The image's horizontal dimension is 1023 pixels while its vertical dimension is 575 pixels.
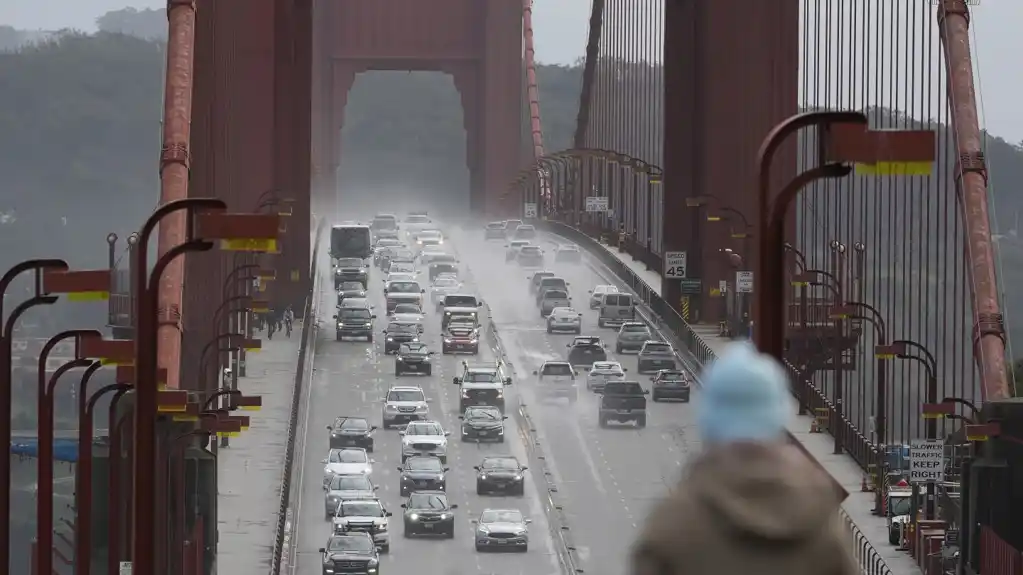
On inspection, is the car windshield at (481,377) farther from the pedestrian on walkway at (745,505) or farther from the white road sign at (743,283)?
the pedestrian on walkway at (745,505)

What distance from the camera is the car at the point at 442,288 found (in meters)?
81.9

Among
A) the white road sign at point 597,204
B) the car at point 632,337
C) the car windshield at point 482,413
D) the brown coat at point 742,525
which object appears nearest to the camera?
the brown coat at point 742,525

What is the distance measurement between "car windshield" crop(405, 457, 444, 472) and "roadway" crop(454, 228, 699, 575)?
2375 millimetres

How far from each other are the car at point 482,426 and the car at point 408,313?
1895 centimetres

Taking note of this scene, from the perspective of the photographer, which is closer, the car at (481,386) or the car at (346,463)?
the car at (346,463)

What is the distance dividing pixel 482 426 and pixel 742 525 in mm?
49957

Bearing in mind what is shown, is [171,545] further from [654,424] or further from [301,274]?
[301,274]

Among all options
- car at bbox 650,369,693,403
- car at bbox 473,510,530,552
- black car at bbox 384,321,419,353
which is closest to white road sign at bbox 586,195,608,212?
black car at bbox 384,321,419,353

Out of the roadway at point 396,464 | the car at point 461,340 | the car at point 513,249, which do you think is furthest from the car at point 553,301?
the car at point 513,249

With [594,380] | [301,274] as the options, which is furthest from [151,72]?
[594,380]

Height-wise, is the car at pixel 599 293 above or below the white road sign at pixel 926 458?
above

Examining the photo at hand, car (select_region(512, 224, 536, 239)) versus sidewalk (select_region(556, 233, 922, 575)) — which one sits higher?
car (select_region(512, 224, 536, 239))

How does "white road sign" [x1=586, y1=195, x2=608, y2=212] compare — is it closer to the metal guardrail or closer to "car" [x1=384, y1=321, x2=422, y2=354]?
the metal guardrail

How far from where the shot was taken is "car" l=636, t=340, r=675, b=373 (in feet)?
206
